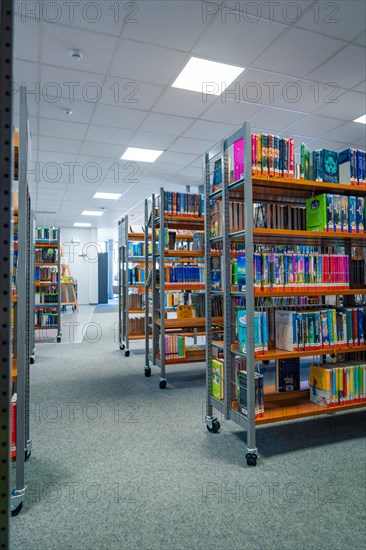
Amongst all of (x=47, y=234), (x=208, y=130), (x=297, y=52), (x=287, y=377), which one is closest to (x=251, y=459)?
(x=287, y=377)

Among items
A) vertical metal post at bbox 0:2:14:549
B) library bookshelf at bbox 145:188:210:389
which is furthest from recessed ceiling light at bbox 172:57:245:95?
vertical metal post at bbox 0:2:14:549

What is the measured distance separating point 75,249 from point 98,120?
35.2 feet

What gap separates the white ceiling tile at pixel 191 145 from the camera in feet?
19.1

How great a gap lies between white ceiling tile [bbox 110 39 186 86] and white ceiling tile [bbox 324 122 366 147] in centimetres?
283

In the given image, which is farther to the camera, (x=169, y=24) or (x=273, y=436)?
(x=169, y=24)

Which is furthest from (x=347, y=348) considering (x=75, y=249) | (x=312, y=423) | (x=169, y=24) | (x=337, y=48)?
(x=75, y=249)

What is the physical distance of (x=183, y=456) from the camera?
2375 mm

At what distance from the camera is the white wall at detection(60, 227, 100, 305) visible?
49.7 feet

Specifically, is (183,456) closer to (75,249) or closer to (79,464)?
(79,464)

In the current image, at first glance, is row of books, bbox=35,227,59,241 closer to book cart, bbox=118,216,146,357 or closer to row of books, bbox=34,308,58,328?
row of books, bbox=34,308,58,328

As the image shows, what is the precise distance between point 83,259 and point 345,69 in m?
12.8

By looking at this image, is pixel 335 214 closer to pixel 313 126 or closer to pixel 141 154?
pixel 313 126

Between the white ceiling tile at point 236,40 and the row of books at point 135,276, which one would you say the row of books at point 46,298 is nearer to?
the row of books at point 135,276

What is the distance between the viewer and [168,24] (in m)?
3.13
